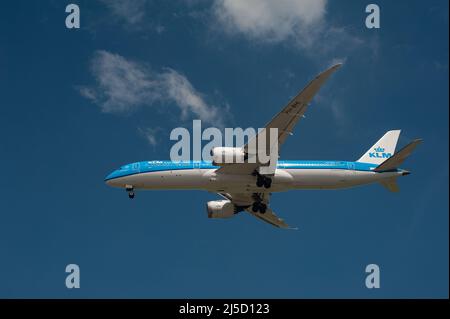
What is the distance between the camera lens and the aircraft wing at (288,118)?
47438mm

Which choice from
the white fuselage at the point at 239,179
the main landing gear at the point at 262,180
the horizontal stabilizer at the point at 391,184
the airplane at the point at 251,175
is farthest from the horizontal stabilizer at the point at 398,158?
the main landing gear at the point at 262,180

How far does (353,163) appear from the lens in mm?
60312

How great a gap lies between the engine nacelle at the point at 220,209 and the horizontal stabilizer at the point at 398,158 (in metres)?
15.1

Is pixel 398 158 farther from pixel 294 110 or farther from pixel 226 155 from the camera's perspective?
pixel 226 155

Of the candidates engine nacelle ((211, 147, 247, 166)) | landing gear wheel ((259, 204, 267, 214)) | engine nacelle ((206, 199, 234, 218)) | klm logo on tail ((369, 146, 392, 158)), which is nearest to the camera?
engine nacelle ((211, 147, 247, 166))

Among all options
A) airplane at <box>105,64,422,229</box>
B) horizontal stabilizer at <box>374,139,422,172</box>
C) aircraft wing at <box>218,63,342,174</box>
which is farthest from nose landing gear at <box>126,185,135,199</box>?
horizontal stabilizer at <box>374,139,422,172</box>

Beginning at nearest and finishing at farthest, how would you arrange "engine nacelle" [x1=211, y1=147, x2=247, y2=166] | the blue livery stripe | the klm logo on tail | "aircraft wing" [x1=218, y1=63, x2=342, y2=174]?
"aircraft wing" [x1=218, y1=63, x2=342, y2=174] < "engine nacelle" [x1=211, y1=147, x2=247, y2=166] < the blue livery stripe < the klm logo on tail

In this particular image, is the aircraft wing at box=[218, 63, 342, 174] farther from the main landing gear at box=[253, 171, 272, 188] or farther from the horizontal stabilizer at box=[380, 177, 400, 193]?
the horizontal stabilizer at box=[380, 177, 400, 193]

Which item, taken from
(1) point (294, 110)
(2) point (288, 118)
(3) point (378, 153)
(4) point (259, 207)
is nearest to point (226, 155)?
(2) point (288, 118)

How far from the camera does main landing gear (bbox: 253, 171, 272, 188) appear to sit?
187 ft

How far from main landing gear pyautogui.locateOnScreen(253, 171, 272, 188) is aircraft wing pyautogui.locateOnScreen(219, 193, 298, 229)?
5548 millimetres

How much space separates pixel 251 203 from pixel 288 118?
645 inches

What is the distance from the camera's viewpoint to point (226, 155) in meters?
54.3
